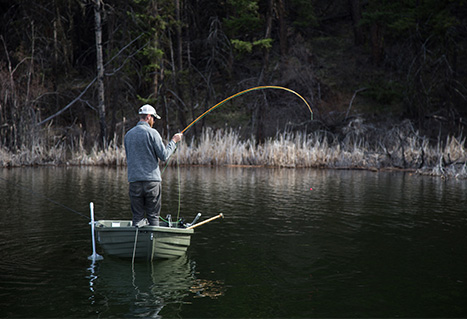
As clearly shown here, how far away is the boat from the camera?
24.0ft

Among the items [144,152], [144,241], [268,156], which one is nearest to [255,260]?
[144,241]

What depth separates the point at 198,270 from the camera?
7.17 metres

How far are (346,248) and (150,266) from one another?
301 cm

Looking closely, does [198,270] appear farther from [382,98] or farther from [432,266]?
[382,98]

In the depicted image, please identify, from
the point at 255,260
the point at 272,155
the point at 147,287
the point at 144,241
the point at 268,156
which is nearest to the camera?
the point at 147,287

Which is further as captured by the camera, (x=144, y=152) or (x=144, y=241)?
(x=144, y=152)

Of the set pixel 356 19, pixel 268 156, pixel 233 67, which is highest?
pixel 356 19

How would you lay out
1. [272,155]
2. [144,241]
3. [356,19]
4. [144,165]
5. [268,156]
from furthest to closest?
[356,19], [268,156], [272,155], [144,165], [144,241]

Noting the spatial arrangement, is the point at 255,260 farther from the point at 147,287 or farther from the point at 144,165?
the point at 144,165

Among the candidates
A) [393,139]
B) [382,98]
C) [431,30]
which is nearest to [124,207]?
[393,139]

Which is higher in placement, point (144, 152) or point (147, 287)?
point (144, 152)

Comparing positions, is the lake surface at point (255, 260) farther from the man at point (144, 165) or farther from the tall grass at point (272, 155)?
the tall grass at point (272, 155)

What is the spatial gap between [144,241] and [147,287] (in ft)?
3.41

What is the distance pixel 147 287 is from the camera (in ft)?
21.1
